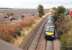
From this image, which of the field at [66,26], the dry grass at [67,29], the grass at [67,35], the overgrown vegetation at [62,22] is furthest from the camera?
the overgrown vegetation at [62,22]

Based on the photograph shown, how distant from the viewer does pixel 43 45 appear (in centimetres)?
843

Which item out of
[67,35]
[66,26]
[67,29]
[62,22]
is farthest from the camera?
[62,22]

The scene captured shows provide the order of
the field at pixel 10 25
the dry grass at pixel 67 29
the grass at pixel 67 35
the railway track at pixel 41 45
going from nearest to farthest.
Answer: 1. the grass at pixel 67 35
2. the dry grass at pixel 67 29
3. the railway track at pixel 41 45
4. the field at pixel 10 25

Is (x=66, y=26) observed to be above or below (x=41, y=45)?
above

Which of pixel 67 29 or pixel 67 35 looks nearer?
pixel 67 35

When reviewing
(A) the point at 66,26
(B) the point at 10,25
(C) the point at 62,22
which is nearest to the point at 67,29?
(A) the point at 66,26

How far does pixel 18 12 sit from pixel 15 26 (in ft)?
1.68

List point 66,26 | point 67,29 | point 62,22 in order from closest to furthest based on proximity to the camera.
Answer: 1. point 67,29
2. point 66,26
3. point 62,22

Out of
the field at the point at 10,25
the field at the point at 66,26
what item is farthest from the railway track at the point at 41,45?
the field at the point at 66,26

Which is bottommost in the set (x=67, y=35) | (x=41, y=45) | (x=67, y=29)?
(x=41, y=45)

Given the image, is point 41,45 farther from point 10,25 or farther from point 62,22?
point 62,22

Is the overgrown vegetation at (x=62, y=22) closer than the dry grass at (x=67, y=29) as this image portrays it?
No

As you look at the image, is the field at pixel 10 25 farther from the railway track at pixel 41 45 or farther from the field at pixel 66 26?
the field at pixel 66 26

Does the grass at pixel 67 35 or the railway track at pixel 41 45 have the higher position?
the grass at pixel 67 35
